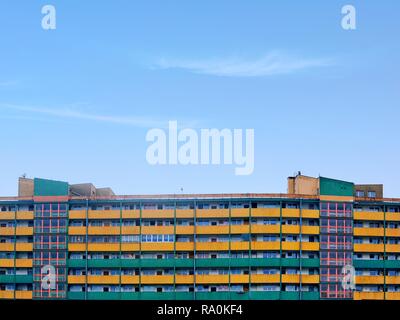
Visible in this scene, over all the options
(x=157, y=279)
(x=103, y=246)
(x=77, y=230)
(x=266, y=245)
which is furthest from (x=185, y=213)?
(x=77, y=230)

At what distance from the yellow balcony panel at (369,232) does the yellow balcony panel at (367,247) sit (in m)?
1.67

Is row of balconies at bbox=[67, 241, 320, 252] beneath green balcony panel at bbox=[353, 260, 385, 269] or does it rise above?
above

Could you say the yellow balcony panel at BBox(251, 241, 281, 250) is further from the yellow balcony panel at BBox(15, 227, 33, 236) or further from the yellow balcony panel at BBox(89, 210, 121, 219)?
the yellow balcony panel at BBox(15, 227, 33, 236)

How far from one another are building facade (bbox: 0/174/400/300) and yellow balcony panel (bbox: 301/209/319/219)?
16cm

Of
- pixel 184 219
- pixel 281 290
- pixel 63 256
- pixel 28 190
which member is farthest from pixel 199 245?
pixel 28 190

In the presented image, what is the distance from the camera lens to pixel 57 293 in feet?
365

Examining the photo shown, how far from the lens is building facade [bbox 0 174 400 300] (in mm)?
110812

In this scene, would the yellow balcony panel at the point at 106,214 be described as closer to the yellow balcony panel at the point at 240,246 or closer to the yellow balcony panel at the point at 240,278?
the yellow balcony panel at the point at 240,246

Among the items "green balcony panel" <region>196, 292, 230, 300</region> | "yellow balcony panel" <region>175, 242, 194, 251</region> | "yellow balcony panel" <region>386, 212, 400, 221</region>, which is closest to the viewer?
"green balcony panel" <region>196, 292, 230, 300</region>

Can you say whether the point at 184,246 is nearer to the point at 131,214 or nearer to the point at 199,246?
the point at 199,246

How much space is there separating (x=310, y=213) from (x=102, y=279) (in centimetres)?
3572

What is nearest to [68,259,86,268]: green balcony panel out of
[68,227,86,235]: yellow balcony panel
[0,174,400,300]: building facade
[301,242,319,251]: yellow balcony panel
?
[0,174,400,300]: building facade

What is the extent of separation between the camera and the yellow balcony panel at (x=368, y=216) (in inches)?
4454

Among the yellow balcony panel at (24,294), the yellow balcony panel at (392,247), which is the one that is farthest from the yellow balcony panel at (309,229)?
the yellow balcony panel at (24,294)
